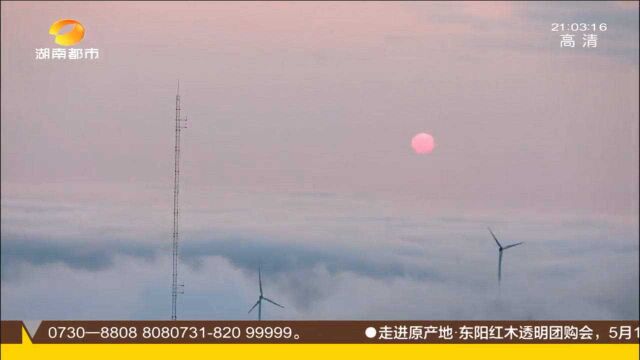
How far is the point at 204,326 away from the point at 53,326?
1.32 m

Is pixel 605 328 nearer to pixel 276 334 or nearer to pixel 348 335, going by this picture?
pixel 348 335

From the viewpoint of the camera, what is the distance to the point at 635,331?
8227 mm

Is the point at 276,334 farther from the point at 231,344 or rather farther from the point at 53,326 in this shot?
the point at 53,326

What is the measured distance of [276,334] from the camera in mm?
8266

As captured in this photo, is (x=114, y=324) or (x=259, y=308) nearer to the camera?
(x=114, y=324)

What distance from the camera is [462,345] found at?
823 centimetres

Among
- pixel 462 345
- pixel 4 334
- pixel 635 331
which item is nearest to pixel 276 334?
pixel 462 345

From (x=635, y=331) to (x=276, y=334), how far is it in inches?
121

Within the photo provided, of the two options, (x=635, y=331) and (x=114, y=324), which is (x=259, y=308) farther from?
(x=635, y=331)

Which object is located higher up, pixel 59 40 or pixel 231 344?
pixel 59 40

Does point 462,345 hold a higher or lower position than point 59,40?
lower

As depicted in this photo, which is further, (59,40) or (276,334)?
(59,40)

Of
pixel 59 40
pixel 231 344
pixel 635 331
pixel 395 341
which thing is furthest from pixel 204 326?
pixel 635 331

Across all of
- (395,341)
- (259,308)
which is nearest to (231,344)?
(259,308)
